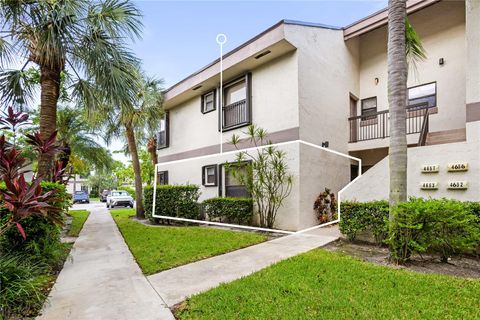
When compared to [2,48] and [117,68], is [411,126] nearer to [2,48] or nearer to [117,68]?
[117,68]

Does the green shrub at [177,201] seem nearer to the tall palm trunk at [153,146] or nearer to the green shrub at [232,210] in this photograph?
the green shrub at [232,210]

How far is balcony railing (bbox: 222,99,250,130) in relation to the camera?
457 inches

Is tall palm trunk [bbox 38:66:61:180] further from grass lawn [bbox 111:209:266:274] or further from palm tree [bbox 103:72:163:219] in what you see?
palm tree [bbox 103:72:163:219]

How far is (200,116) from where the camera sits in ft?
47.5

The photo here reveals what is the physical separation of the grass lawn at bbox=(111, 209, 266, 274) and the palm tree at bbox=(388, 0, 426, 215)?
A: 12.3 feet

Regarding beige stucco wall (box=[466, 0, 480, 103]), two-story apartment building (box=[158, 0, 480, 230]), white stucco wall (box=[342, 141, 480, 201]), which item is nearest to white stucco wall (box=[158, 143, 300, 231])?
two-story apartment building (box=[158, 0, 480, 230])

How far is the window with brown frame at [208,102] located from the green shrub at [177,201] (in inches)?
168

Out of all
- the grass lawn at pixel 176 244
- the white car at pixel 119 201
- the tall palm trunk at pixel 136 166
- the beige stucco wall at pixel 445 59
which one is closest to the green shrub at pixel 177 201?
the grass lawn at pixel 176 244

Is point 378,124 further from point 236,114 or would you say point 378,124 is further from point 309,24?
point 236,114

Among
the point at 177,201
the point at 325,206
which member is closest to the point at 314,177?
the point at 325,206

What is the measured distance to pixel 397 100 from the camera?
588 centimetres

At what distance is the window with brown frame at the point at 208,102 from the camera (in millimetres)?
13656

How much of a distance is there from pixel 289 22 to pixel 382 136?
5479mm

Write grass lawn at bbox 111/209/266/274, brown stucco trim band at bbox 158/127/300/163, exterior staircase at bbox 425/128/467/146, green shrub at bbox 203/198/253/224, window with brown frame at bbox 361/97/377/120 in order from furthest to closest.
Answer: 1. window with brown frame at bbox 361/97/377/120
2. green shrub at bbox 203/198/253/224
3. brown stucco trim band at bbox 158/127/300/163
4. exterior staircase at bbox 425/128/467/146
5. grass lawn at bbox 111/209/266/274
